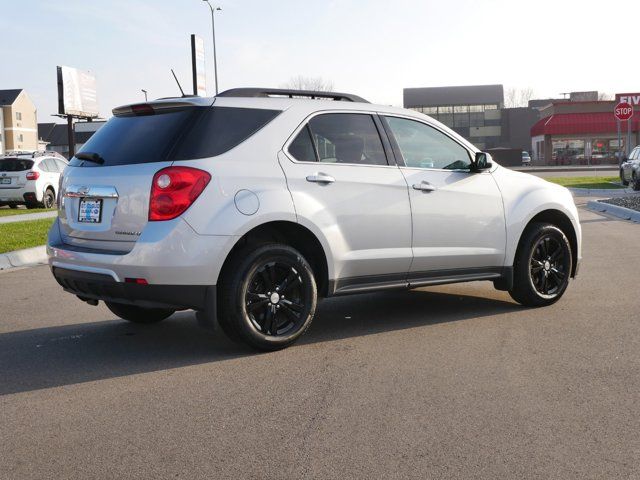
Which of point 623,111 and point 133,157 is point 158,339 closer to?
point 133,157

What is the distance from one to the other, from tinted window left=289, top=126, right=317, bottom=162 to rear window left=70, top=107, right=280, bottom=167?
25 cm

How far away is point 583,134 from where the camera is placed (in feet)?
229

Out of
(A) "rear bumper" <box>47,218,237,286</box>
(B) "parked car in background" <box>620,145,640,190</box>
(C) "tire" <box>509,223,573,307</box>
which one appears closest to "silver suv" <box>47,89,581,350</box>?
(A) "rear bumper" <box>47,218,237,286</box>

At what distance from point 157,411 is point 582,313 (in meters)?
4.18

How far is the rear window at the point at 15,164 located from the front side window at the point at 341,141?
1853 centimetres

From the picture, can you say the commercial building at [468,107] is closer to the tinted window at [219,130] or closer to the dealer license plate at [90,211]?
the tinted window at [219,130]

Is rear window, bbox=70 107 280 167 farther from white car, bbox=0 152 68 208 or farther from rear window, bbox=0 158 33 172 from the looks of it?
rear window, bbox=0 158 33 172

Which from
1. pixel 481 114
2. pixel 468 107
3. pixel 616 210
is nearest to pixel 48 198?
pixel 616 210

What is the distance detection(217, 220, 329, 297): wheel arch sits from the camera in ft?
18.3

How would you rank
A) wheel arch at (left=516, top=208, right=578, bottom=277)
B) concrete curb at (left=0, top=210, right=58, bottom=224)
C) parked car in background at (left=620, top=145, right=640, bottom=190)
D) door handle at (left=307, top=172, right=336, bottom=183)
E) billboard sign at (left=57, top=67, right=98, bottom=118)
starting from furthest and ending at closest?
billboard sign at (left=57, top=67, right=98, bottom=118)
parked car in background at (left=620, top=145, right=640, bottom=190)
concrete curb at (left=0, top=210, right=58, bottom=224)
wheel arch at (left=516, top=208, right=578, bottom=277)
door handle at (left=307, top=172, right=336, bottom=183)

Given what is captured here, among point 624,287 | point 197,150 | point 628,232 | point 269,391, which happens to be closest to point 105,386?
point 269,391

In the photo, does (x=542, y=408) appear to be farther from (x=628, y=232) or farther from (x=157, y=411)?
(x=628, y=232)

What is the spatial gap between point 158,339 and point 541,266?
11.5ft

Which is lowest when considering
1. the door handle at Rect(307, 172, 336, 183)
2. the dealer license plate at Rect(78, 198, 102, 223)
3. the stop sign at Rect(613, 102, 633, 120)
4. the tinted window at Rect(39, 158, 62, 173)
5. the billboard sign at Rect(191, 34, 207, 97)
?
the dealer license plate at Rect(78, 198, 102, 223)
